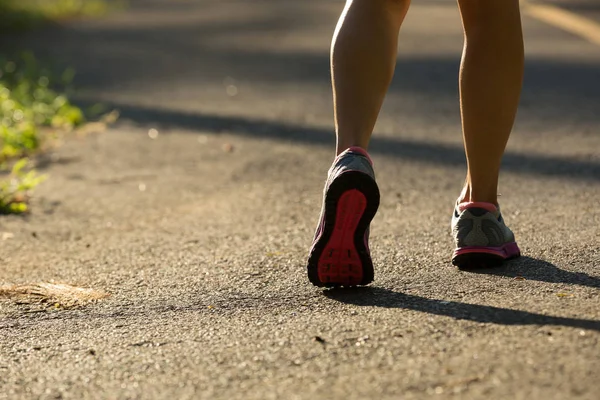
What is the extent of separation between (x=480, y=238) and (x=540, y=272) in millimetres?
188

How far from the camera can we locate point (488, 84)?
281 centimetres

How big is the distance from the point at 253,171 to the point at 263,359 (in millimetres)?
2612

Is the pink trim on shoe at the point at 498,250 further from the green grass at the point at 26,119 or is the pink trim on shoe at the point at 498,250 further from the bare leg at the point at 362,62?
the green grass at the point at 26,119

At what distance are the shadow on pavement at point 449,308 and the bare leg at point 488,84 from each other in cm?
45

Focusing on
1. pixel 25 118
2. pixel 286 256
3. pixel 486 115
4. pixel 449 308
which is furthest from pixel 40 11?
pixel 449 308

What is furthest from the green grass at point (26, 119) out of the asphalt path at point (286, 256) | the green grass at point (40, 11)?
the green grass at point (40, 11)

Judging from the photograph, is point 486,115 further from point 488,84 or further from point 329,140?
point 329,140

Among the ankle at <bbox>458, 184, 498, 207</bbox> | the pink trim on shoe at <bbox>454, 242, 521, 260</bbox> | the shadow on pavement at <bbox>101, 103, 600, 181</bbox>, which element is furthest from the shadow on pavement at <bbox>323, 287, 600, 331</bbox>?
the shadow on pavement at <bbox>101, 103, 600, 181</bbox>

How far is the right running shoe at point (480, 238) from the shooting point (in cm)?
281

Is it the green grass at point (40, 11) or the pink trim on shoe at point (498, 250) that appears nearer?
the pink trim on shoe at point (498, 250)

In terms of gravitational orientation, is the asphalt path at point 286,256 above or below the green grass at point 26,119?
above

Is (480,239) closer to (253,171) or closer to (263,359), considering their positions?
(263,359)

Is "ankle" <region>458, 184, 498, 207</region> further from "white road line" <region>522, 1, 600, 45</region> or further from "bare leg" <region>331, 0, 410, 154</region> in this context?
"white road line" <region>522, 1, 600, 45</region>

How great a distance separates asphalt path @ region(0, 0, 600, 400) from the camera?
208 cm
